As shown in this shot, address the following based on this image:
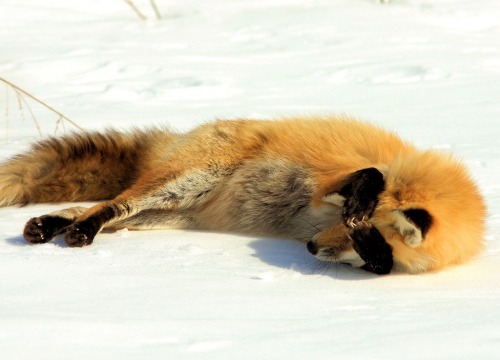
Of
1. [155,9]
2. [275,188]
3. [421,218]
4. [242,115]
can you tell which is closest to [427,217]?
[421,218]

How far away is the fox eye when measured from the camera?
3.83m

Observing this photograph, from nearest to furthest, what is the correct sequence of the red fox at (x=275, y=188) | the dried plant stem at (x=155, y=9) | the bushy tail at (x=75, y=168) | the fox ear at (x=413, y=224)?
the fox ear at (x=413, y=224)
the red fox at (x=275, y=188)
the bushy tail at (x=75, y=168)
the dried plant stem at (x=155, y=9)

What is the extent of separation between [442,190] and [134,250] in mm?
1614

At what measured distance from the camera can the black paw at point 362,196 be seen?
4.01m

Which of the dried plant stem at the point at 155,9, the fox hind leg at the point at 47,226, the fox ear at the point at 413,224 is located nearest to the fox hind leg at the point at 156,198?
the fox hind leg at the point at 47,226

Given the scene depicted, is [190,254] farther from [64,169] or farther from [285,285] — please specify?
[64,169]

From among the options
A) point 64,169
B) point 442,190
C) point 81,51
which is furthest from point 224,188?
point 81,51

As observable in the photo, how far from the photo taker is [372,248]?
12.8 ft

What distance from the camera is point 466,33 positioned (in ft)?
32.5

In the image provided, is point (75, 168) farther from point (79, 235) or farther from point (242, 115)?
point (242, 115)

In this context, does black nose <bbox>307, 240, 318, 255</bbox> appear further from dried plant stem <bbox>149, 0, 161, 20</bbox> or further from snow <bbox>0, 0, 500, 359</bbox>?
dried plant stem <bbox>149, 0, 161, 20</bbox>

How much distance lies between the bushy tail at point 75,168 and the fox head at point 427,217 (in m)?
1.68

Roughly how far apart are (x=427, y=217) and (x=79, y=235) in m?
1.79

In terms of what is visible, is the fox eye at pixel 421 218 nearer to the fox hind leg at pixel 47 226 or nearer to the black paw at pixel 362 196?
the black paw at pixel 362 196
